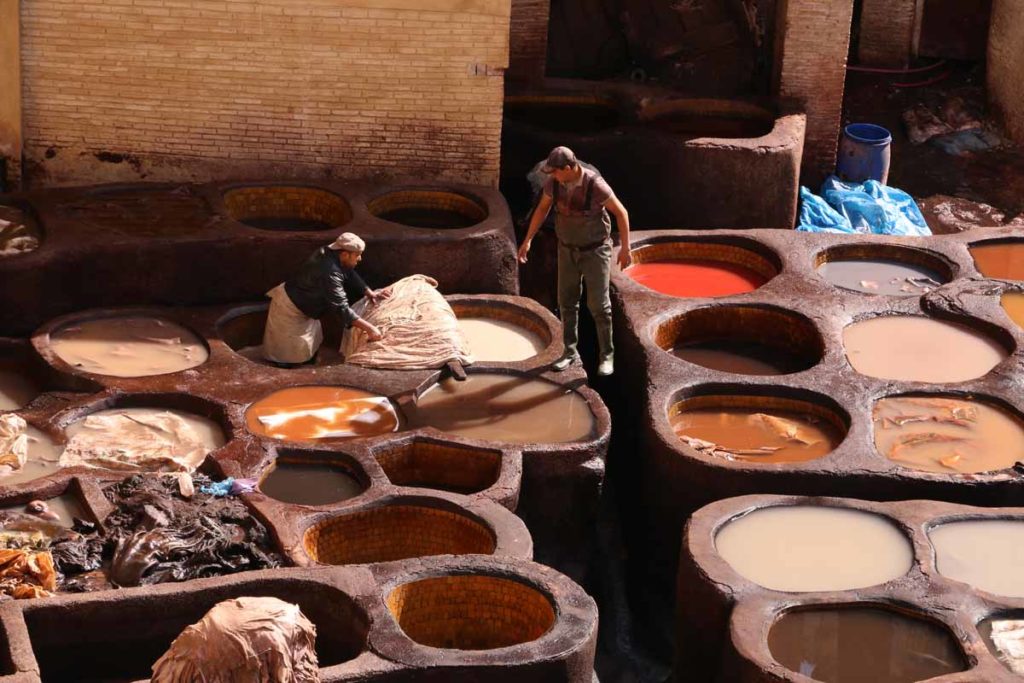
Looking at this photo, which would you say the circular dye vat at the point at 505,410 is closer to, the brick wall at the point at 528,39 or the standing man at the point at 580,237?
the standing man at the point at 580,237

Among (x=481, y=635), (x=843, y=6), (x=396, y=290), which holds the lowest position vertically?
(x=481, y=635)

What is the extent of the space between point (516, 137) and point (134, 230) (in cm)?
422

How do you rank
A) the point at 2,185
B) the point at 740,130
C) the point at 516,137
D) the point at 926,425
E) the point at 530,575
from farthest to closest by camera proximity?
1. the point at 740,130
2. the point at 516,137
3. the point at 2,185
4. the point at 926,425
5. the point at 530,575

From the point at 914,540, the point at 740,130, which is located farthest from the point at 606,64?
the point at 914,540

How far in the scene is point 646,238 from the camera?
12703 millimetres

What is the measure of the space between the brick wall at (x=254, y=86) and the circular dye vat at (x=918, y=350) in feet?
11.2

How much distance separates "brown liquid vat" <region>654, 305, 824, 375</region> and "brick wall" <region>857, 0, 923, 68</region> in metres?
7.74

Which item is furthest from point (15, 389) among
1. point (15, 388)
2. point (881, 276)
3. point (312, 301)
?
point (881, 276)

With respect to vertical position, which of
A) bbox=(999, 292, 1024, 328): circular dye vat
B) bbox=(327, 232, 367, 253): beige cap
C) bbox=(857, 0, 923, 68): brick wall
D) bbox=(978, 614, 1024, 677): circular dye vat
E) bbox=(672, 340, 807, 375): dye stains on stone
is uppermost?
bbox=(857, 0, 923, 68): brick wall

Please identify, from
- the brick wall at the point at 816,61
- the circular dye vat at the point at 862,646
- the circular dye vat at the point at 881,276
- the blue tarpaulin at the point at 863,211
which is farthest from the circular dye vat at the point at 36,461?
the brick wall at the point at 816,61

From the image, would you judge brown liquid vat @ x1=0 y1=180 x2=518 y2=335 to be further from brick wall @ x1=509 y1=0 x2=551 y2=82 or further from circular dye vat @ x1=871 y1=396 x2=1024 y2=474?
brick wall @ x1=509 y1=0 x2=551 y2=82

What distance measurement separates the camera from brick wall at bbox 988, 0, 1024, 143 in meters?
17.0

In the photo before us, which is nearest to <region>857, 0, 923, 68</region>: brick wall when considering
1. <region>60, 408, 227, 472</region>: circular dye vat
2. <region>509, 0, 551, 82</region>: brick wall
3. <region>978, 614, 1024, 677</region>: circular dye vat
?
<region>509, 0, 551, 82</region>: brick wall

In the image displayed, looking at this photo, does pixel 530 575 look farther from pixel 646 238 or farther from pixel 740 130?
pixel 740 130
